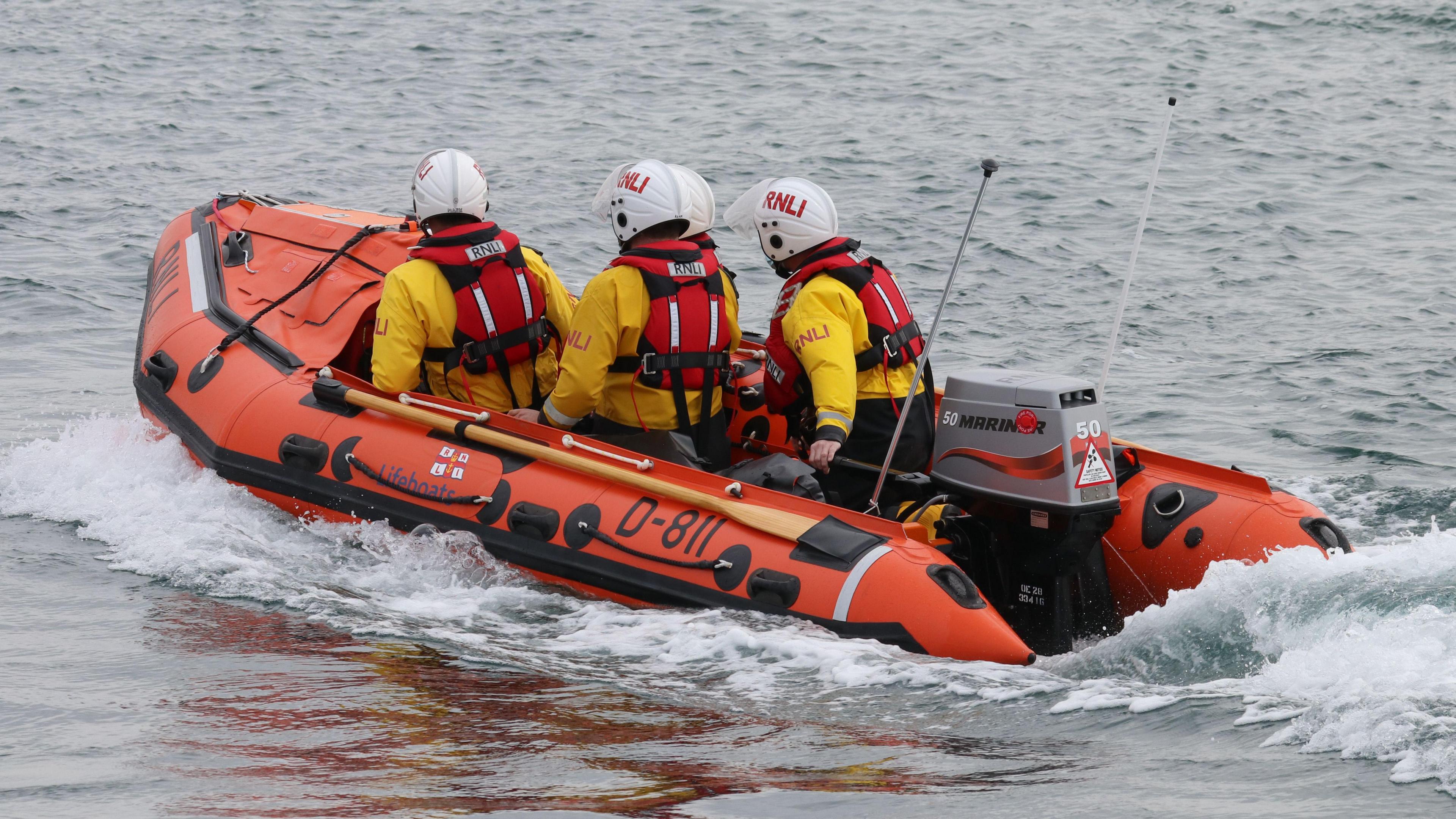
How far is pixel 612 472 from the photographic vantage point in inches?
185

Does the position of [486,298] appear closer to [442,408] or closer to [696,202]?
[442,408]

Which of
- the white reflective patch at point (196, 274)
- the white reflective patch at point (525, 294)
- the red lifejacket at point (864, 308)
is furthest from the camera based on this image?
the white reflective patch at point (196, 274)

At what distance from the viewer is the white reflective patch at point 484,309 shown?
5.04 m

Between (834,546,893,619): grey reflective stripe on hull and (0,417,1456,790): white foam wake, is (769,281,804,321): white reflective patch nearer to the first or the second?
(834,546,893,619): grey reflective stripe on hull

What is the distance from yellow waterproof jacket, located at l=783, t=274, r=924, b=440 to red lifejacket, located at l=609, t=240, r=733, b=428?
0.24 meters

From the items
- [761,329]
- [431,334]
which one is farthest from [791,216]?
[761,329]

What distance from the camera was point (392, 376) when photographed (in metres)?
5.10

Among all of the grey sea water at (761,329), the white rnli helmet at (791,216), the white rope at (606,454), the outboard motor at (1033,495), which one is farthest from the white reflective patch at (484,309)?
the outboard motor at (1033,495)

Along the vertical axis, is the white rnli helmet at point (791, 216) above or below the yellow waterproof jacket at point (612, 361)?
above

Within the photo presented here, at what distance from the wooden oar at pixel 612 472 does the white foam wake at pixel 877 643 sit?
288 millimetres

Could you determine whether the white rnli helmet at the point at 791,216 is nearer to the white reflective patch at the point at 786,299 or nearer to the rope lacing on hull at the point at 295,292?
the white reflective patch at the point at 786,299

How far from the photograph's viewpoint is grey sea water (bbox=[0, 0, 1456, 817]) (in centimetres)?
339

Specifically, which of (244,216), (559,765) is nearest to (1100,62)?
(244,216)

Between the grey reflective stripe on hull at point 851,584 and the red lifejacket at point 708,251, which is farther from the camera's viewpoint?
the red lifejacket at point 708,251
